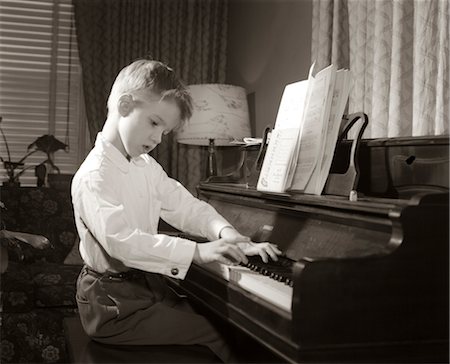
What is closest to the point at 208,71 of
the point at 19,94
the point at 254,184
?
the point at 19,94

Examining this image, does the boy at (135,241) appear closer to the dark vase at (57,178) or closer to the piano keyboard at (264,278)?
the piano keyboard at (264,278)

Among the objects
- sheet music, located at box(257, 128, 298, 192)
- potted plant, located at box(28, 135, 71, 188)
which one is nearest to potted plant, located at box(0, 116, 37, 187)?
potted plant, located at box(28, 135, 71, 188)

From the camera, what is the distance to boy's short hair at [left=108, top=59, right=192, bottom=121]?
209 cm

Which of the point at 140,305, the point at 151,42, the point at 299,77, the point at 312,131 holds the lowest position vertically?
the point at 140,305

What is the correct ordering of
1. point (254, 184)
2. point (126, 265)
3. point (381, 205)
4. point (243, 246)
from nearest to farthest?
1. point (381, 205)
2. point (126, 265)
3. point (243, 246)
4. point (254, 184)

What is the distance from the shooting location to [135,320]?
201 cm

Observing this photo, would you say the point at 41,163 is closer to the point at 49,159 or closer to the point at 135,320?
the point at 49,159

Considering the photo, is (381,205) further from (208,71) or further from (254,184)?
(208,71)

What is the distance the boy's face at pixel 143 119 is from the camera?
2.07 m

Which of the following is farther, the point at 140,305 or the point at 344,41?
the point at 344,41

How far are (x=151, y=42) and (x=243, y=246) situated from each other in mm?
3643

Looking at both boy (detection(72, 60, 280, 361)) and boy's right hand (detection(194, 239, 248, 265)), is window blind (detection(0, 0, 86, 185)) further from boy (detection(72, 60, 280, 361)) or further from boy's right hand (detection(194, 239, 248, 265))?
boy's right hand (detection(194, 239, 248, 265))

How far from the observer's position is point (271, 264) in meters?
2.03

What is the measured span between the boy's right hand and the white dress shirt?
0.09ft
